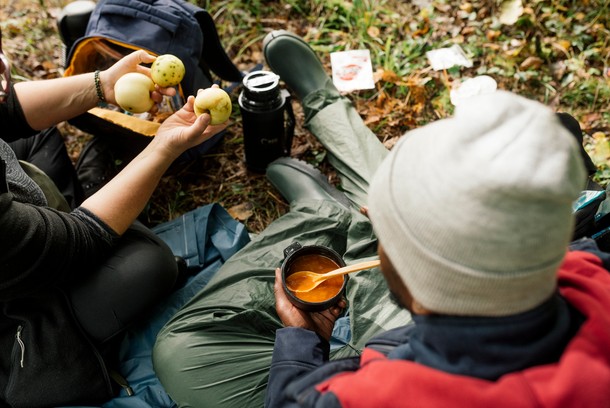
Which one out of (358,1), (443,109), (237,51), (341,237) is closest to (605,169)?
(443,109)

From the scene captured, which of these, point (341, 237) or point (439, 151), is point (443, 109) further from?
point (439, 151)

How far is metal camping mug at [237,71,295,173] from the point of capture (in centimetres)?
228

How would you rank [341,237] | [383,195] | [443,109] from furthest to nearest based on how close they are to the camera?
[443,109]
[341,237]
[383,195]

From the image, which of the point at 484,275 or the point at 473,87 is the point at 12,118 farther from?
the point at 473,87

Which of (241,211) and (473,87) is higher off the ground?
(473,87)

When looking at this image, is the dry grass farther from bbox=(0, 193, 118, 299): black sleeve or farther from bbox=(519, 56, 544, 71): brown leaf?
bbox=(0, 193, 118, 299): black sleeve

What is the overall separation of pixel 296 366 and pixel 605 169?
2.05m

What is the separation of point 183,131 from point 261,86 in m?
0.59

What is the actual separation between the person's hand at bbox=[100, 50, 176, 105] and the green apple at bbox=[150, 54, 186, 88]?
48 mm

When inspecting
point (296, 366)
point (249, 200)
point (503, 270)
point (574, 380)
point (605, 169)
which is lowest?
point (249, 200)

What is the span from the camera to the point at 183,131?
184cm

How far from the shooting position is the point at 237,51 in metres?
3.26

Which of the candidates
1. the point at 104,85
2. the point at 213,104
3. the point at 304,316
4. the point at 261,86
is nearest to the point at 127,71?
the point at 104,85

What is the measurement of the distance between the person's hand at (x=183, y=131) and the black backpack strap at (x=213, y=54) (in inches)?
27.3
